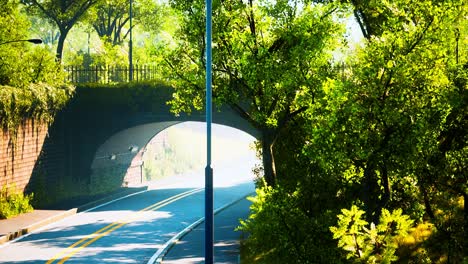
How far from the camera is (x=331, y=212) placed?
14016mm

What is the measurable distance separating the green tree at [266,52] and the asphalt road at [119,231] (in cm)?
556

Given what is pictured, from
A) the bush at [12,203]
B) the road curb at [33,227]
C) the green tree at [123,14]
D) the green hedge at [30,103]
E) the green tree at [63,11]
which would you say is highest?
the green tree at [123,14]

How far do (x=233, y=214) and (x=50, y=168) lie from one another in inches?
381

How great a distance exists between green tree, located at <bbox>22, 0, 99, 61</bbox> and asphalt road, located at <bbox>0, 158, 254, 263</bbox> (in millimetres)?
13872

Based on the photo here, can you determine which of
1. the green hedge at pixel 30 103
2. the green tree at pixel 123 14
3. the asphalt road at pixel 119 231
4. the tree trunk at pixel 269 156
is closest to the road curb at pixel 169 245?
the asphalt road at pixel 119 231

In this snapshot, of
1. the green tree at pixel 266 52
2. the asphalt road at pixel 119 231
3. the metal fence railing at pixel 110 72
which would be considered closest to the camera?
the green tree at pixel 266 52

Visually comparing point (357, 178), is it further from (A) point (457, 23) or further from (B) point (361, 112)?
(A) point (457, 23)

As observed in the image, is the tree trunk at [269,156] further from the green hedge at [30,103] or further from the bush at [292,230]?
the green hedge at [30,103]

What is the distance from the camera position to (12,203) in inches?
1142

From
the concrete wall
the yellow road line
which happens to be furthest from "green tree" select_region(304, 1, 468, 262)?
the concrete wall

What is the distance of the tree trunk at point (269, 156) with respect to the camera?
20438mm

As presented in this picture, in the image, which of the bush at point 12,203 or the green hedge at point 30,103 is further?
the green hedge at point 30,103

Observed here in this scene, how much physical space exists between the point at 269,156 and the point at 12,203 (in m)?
13.3

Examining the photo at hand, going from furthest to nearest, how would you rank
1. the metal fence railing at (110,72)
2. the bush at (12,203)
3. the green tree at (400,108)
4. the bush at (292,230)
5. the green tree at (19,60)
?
1. the metal fence railing at (110,72)
2. the green tree at (19,60)
3. the bush at (12,203)
4. the bush at (292,230)
5. the green tree at (400,108)
